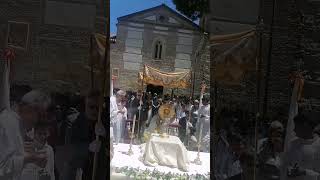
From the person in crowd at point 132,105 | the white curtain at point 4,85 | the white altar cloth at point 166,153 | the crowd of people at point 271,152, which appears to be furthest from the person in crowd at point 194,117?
the white curtain at point 4,85

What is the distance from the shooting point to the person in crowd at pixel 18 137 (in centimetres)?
673

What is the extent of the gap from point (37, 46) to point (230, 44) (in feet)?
6.80

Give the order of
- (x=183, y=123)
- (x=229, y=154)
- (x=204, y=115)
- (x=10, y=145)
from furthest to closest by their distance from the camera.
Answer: (x=183, y=123), (x=204, y=115), (x=229, y=154), (x=10, y=145)

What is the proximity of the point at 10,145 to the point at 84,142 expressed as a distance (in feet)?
2.50

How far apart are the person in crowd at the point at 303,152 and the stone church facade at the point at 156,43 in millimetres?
1304

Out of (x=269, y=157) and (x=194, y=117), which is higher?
(x=194, y=117)

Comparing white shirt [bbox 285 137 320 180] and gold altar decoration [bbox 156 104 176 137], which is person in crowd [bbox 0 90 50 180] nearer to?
gold altar decoration [bbox 156 104 176 137]

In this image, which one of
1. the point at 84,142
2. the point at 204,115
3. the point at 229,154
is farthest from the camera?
the point at 204,115

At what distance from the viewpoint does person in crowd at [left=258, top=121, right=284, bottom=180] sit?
7105 millimetres

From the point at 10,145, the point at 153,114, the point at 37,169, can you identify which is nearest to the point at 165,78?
the point at 153,114

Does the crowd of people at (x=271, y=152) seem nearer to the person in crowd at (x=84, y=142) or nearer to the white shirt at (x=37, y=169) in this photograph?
the person in crowd at (x=84, y=142)

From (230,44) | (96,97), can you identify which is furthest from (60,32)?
(230,44)

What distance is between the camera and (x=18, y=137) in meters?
6.75

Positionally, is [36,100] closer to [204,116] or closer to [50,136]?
[50,136]
